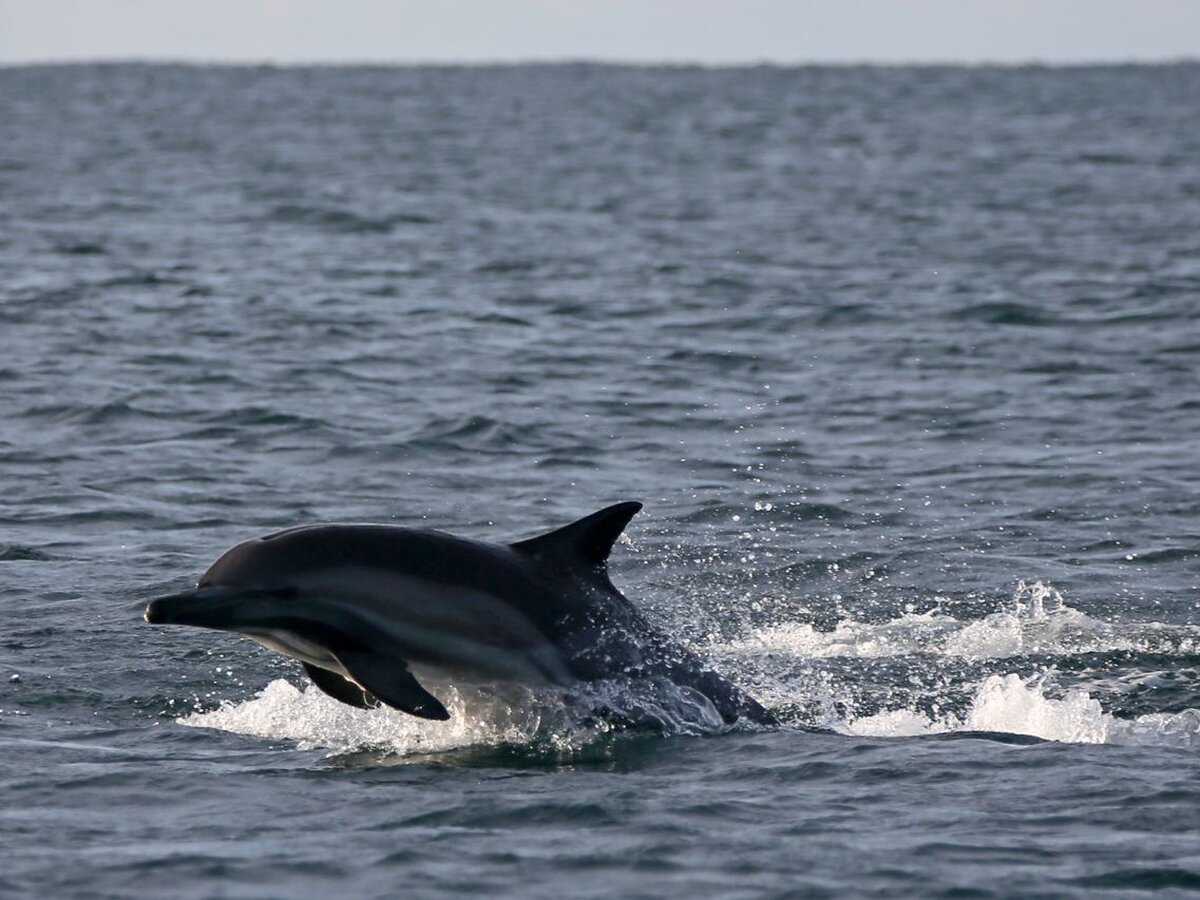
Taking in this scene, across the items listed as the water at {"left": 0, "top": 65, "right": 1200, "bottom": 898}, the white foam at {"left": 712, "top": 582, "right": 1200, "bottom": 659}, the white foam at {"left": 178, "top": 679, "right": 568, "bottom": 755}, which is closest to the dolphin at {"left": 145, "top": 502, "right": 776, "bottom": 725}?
the white foam at {"left": 178, "top": 679, "right": 568, "bottom": 755}

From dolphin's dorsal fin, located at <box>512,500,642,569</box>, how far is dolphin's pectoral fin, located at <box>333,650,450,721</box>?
90 centimetres

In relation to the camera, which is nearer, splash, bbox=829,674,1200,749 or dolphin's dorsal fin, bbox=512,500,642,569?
dolphin's dorsal fin, bbox=512,500,642,569

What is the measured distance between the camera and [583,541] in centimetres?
1044

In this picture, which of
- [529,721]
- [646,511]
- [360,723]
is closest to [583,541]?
[529,721]

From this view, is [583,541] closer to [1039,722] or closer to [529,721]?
[529,721]

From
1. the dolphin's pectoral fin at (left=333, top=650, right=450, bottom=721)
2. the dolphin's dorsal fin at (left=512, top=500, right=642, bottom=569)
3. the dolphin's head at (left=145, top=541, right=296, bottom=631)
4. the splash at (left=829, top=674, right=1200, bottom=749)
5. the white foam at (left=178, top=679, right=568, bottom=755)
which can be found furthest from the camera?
the splash at (left=829, top=674, right=1200, bottom=749)

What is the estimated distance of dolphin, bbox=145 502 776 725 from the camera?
10125 mm

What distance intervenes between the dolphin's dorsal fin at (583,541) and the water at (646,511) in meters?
0.83

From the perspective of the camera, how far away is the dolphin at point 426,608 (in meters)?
10.1

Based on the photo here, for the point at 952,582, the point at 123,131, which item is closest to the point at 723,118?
the point at 123,131

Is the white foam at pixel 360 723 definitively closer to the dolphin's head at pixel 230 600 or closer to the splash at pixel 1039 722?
the dolphin's head at pixel 230 600

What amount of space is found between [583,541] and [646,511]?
609 centimetres

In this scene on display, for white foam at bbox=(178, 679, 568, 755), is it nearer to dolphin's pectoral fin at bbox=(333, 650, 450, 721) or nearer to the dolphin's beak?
dolphin's pectoral fin at bbox=(333, 650, 450, 721)

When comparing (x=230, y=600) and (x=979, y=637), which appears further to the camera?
(x=979, y=637)
